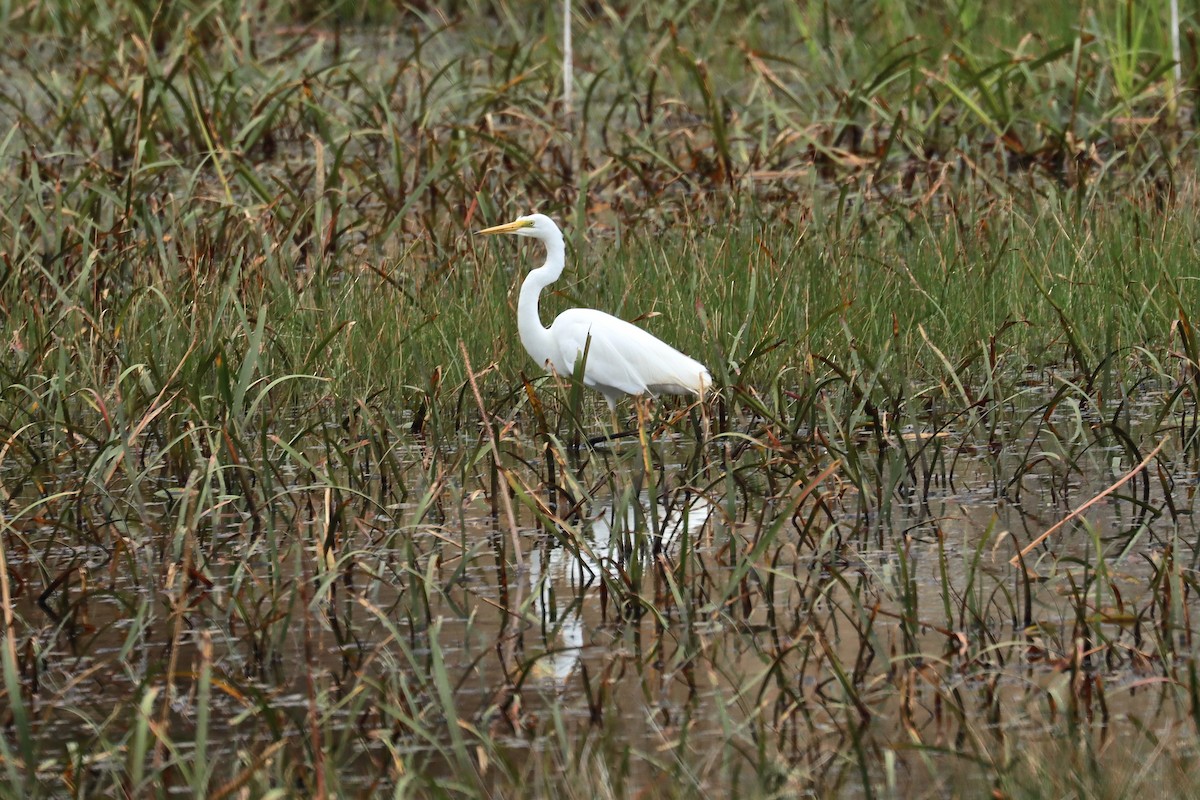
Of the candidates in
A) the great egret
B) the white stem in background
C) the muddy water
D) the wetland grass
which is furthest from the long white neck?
the white stem in background

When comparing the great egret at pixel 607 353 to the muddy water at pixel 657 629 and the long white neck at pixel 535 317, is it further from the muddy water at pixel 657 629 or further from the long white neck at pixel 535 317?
the muddy water at pixel 657 629

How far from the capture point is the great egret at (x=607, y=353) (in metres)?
5.35

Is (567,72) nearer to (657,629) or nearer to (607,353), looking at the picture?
(607,353)

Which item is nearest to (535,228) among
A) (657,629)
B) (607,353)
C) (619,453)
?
(607,353)

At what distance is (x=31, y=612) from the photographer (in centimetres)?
399

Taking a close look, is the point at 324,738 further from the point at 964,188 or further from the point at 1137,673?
the point at 964,188

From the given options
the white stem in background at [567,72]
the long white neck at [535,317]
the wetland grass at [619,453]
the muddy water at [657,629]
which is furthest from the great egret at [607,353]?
the white stem in background at [567,72]

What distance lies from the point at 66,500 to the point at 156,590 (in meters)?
0.45

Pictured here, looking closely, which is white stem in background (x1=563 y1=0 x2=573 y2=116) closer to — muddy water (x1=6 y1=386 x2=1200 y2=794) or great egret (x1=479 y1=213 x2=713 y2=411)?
great egret (x1=479 y1=213 x2=713 y2=411)

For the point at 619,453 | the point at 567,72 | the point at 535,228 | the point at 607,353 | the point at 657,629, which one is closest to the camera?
the point at 657,629

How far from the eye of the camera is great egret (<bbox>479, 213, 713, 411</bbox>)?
17.5 ft

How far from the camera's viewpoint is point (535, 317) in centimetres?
554

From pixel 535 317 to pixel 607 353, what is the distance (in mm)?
279

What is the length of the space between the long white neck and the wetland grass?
10 cm
